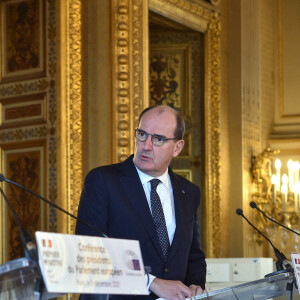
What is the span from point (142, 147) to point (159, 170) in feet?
0.45

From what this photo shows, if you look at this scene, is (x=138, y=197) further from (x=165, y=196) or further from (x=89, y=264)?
(x=89, y=264)

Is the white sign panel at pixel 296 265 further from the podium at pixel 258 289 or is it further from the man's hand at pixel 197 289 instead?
the man's hand at pixel 197 289

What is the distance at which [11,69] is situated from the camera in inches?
215

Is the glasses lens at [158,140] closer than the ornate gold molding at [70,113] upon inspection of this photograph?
Yes

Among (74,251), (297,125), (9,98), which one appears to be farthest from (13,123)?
(74,251)

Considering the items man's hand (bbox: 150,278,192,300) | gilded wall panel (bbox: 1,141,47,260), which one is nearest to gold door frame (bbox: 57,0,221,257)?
gilded wall panel (bbox: 1,141,47,260)

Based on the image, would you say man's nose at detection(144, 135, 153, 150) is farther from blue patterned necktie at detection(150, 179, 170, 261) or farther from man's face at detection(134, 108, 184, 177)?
blue patterned necktie at detection(150, 179, 170, 261)

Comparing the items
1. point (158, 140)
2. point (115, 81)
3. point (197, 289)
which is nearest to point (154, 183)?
point (158, 140)

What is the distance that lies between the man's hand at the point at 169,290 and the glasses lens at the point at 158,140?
55 centimetres

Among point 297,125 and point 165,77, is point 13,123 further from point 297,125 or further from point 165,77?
point 297,125

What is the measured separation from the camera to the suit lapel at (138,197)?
323 centimetres

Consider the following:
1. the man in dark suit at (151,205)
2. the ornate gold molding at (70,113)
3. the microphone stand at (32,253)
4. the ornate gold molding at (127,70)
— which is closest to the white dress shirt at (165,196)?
the man in dark suit at (151,205)

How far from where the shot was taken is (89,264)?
2.12 meters

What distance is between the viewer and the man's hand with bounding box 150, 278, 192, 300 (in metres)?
3.06
